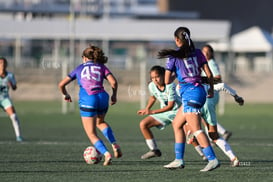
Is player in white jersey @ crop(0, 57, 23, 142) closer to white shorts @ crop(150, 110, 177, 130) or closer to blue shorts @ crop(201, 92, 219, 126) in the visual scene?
white shorts @ crop(150, 110, 177, 130)

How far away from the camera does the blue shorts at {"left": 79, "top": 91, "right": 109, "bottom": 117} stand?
43.0ft

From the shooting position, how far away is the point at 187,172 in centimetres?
1264

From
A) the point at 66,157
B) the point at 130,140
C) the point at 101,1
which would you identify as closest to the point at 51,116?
the point at 130,140

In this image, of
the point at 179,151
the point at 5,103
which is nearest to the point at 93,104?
the point at 179,151

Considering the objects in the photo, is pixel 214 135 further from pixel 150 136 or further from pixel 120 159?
pixel 120 159

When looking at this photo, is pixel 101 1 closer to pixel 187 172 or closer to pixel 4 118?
pixel 4 118

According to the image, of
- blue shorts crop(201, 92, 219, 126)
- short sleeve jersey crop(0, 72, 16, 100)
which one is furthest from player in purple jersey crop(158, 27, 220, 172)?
short sleeve jersey crop(0, 72, 16, 100)

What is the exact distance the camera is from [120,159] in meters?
14.9

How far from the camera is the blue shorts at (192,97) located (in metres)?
12.5

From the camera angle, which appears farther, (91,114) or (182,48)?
(91,114)

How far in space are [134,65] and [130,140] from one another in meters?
34.5

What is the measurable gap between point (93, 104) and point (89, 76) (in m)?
0.44

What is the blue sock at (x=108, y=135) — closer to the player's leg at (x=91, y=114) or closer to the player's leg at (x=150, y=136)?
the player's leg at (x=91, y=114)

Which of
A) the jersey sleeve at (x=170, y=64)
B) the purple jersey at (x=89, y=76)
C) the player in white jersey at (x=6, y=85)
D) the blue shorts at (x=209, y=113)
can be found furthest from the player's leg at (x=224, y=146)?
the player in white jersey at (x=6, y=85)
